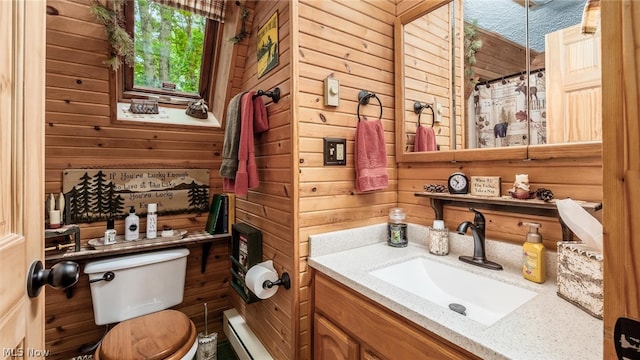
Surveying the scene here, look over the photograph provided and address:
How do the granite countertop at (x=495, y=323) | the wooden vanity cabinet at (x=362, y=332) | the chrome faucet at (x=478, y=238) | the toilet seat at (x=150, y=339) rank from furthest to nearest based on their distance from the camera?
1. the toilet seat at (x=150, y=339)
2. the chrome faucet at (x=478, y=238)
3. the wooden vanity cabinet at (x=362, y=332)
4. the granite countertop at (x=495, y=323)

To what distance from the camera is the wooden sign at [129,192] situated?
1.65 meters

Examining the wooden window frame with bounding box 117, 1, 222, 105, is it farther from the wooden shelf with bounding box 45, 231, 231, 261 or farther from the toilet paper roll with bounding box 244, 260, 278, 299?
the toilet paper roll with bounding box 244, 260, 278, 299

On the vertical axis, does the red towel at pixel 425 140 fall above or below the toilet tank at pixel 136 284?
above

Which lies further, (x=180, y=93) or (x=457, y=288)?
(x=180, y=93)

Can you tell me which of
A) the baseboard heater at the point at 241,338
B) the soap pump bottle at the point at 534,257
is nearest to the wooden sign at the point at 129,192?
the baseboard heater at the point at 241,338

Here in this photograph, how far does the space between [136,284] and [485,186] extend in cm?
190

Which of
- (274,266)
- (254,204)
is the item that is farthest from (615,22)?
(254,204)

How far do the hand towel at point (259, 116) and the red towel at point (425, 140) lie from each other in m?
0.79

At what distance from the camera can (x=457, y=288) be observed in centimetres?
108

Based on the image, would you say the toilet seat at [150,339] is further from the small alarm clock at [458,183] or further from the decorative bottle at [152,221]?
the small alarm clock at [458,183]

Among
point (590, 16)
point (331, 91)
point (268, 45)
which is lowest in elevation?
point (331, 91)

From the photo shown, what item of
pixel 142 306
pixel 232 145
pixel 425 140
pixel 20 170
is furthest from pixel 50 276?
pixel 425 140

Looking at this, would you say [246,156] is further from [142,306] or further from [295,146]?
[142,306]

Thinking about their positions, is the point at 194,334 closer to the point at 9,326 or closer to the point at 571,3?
the point at 9,326
